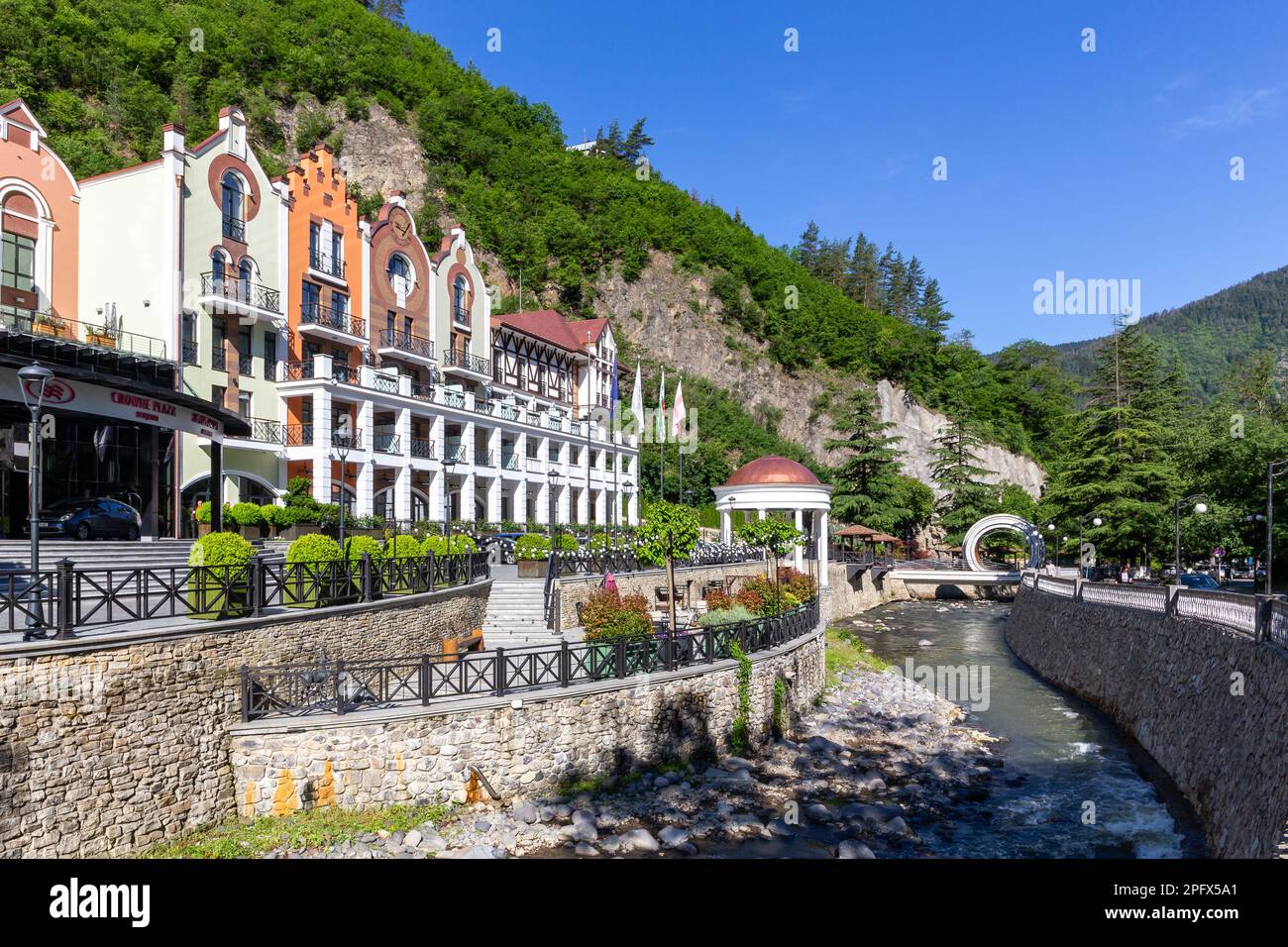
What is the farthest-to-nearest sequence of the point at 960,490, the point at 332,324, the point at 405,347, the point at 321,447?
the point at 960,490
the point at 405,347
the point at 332,324
the point at 321,447

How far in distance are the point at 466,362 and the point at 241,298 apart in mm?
15034

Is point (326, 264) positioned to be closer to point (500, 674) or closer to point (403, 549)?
point (403, 549)

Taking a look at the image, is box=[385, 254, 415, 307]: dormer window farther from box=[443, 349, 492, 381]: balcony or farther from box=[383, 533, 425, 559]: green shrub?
box=[383, 533, 425, 559]: green shrub

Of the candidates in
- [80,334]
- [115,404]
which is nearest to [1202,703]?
[115,404]

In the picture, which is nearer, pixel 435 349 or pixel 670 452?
pixel 435 349

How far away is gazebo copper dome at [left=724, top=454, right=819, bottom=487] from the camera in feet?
130

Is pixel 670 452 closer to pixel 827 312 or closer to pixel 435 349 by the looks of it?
pixel 435 349

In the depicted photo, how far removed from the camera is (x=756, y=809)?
14.6 m

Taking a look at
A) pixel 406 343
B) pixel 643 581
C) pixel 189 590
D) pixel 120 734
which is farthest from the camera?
pixel 406 343

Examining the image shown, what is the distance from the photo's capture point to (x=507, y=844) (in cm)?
1233

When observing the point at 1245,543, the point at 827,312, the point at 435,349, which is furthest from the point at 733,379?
the point at 1245,543

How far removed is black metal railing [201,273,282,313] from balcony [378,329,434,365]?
6.42 m

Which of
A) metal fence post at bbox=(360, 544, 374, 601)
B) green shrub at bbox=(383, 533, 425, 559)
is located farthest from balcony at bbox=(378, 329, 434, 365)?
metal fence post at bbox=(360, 544, 374, 601)
